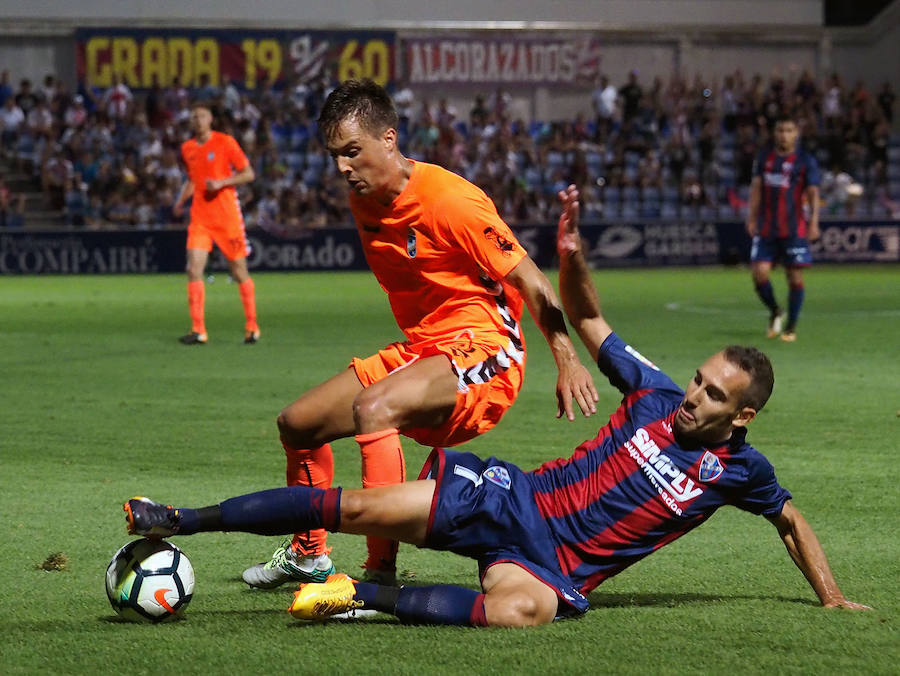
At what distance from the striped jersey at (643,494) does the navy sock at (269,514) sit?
817 millimetres

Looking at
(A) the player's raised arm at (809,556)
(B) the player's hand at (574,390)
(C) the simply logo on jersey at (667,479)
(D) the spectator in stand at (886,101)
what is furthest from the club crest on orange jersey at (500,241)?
(D) the spectator in stand at (886,101)

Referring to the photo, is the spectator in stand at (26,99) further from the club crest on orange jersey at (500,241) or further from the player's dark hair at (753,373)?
the player's dark hair at (753,373)

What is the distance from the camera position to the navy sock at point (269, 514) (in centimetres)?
414

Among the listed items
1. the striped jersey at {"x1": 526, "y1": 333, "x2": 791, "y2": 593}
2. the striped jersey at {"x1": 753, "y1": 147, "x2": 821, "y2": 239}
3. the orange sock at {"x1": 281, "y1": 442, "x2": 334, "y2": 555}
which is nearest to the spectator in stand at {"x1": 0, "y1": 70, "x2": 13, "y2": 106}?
the striped jersey at {"x1": 753, "y1": 147, "x2": 821, "y2": 239}

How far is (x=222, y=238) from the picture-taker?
559 inches

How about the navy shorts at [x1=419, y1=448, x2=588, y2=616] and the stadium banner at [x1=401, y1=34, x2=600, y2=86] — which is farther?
the stadium banner at [x1=401, y1=34, x2=600, y2=86]

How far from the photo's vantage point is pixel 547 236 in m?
27.5

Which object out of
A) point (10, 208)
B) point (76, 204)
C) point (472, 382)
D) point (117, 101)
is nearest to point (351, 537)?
point (472, 382)

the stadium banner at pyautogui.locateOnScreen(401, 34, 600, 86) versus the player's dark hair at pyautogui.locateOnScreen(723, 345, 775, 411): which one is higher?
the stadium banner at pyautogui.locateOnScreen(401, 34, 600, 86)

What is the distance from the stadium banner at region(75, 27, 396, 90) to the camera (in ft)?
103

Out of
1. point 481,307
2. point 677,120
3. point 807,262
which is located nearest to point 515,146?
point 677,120

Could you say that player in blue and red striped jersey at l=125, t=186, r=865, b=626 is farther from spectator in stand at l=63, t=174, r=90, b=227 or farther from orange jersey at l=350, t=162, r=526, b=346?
spectator in stand at l=63, t=174, r=90, b=227

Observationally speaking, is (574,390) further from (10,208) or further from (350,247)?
(10,208)

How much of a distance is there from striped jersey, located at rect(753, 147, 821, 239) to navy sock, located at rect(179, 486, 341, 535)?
10754mm
